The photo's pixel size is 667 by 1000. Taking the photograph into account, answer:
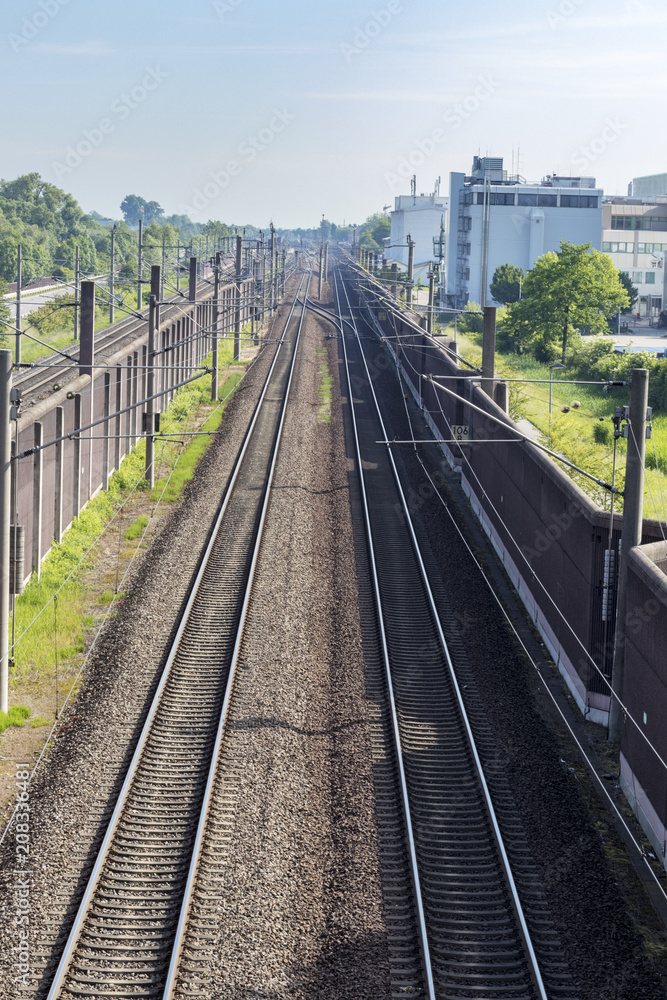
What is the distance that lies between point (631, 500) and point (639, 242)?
333ft

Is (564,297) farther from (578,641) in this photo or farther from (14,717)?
(14,717)

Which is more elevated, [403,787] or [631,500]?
[631,500]

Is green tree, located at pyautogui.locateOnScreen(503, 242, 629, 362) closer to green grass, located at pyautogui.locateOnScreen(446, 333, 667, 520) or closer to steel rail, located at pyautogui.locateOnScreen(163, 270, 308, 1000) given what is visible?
green grass, located at pyautogui.locateOnScreen(446, 333, 667, 520)

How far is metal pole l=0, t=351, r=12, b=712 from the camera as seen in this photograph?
47.5 feet

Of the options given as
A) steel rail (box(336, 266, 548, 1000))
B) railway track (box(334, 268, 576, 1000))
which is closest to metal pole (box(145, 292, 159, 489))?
steel rail (box(336, 266, 548, 1000))

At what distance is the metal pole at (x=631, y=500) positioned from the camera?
14297mm

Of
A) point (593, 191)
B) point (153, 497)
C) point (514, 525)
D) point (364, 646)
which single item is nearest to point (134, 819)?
point (364, 646)

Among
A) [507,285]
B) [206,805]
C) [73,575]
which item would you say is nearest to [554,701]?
[206,805]

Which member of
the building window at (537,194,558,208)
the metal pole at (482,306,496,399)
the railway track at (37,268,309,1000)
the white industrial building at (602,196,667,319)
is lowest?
the railway track at (37,268,309,1000)

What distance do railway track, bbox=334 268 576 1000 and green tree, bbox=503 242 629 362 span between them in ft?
135

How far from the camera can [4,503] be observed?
1519cm

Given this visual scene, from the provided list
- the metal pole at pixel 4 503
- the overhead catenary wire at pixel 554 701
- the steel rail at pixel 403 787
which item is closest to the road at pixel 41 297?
the overhead catenary wire at pixel 554 701

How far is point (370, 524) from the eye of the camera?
2695cm

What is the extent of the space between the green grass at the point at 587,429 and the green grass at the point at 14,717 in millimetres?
9656
